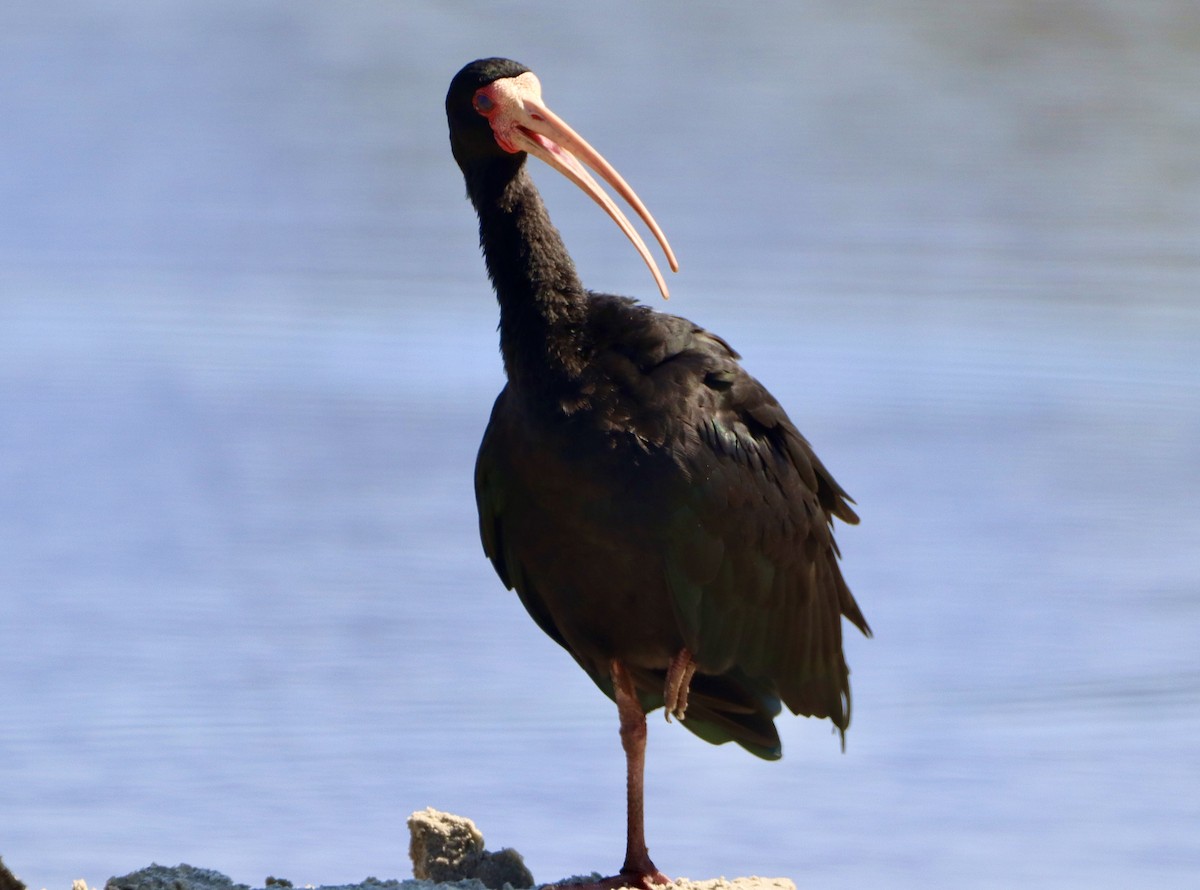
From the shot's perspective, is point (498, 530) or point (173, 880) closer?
point (173, 880)

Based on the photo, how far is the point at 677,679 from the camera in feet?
17.4

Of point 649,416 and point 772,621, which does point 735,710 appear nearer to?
point 772,621

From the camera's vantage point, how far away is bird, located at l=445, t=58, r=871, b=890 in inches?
198

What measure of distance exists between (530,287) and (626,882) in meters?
1.86

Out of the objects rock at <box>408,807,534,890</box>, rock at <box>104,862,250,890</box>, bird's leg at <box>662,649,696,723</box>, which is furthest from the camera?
rock at <box>408,807,534,890</box>

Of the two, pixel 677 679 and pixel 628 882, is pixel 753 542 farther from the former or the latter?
pixel 628 882

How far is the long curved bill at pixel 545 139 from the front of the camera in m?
5.30

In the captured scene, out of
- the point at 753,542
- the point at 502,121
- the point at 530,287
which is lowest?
the point at 753,542

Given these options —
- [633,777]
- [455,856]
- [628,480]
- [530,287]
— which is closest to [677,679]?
[633,777]

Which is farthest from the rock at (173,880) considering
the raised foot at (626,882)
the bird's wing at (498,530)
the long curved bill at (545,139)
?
the long curved bill at (545,139)

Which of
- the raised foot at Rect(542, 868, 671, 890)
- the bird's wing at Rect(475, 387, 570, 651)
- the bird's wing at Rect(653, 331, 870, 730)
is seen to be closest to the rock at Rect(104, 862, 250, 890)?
the raised foot at Rect(542, 868, 671, 890)

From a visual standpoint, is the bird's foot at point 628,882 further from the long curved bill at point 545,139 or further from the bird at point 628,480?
the long curved bill at point 545,139

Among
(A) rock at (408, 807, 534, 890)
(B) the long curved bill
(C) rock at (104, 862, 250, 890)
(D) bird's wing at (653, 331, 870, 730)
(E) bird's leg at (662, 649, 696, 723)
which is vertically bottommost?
(C) rock at (104, 862, 250, 890)

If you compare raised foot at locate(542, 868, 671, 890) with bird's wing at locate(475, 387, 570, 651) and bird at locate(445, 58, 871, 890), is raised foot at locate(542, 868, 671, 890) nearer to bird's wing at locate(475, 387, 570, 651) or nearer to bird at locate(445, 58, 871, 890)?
bird at locate(445, 58, 871, 890)
